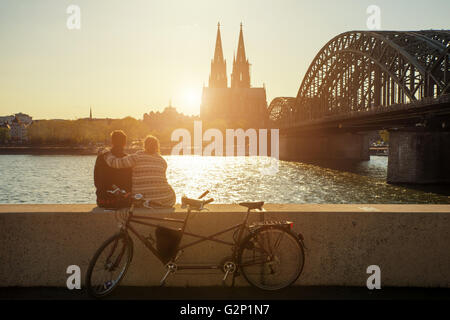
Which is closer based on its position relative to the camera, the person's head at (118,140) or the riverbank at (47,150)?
the person's head at (118,140)

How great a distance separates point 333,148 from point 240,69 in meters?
97.7

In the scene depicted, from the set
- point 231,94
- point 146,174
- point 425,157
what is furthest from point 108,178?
point 231,94

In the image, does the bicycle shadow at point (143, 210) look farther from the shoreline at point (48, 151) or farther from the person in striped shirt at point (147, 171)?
the shoreline at point (48, 151)

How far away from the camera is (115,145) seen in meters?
5.96

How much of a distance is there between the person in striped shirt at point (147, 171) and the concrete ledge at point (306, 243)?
390 millimetres

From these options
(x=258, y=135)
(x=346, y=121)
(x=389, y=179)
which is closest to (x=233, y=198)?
(x=389, y=179)

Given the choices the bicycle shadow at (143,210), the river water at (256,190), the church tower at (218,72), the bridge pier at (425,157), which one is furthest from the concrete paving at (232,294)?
the church tower at (218,72)

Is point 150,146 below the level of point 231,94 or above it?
below

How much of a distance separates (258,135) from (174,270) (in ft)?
501

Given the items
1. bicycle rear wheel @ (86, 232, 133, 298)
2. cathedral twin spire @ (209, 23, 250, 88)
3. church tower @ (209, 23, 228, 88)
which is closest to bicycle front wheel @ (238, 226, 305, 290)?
bicycle rear wheel @ (86, 232, 133, 298)

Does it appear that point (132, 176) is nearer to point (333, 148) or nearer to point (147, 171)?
point (147, 171)

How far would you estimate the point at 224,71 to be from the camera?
185125mm

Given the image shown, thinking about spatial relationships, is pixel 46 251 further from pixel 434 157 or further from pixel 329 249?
pixel 434 157

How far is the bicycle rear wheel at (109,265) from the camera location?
492 centimetres
